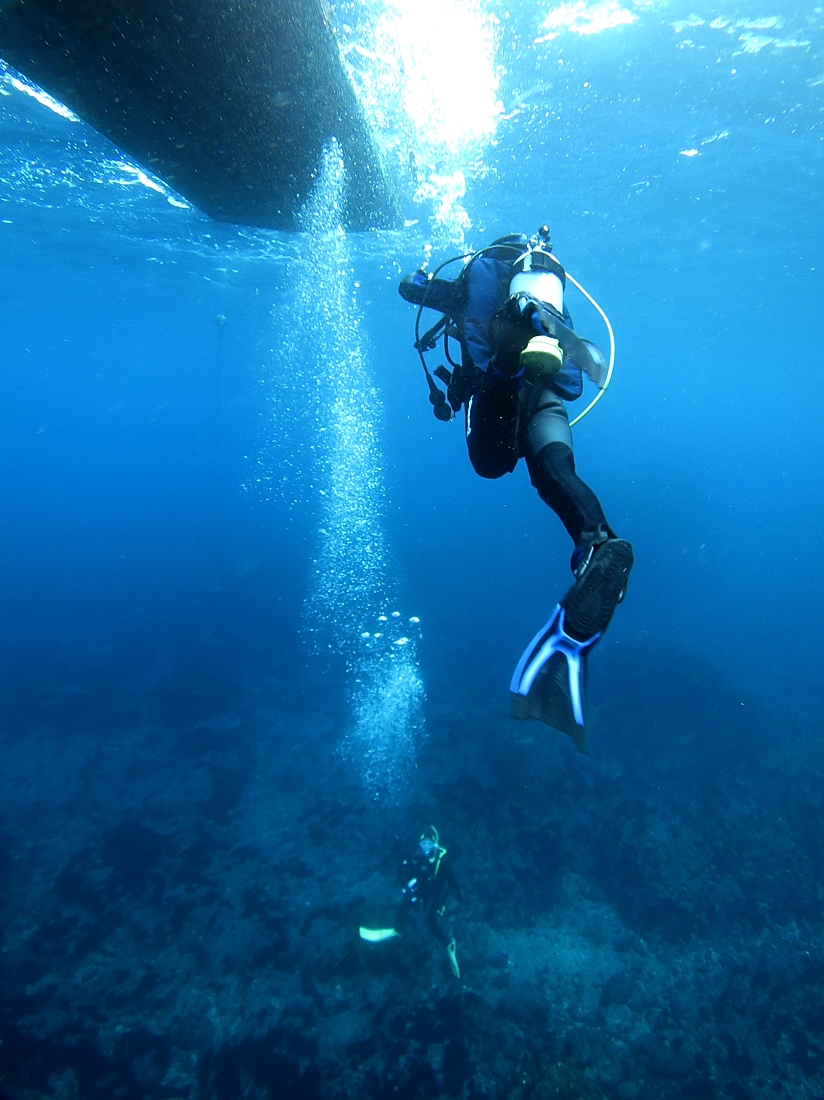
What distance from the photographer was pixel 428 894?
753 centimetres

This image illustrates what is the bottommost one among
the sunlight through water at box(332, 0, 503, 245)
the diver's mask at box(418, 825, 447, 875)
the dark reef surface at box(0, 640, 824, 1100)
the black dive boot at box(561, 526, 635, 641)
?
the dark reef surface at box(0, 640, 824, 1100)

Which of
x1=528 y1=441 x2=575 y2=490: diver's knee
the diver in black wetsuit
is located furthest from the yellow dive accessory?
the diver in black wetsuit

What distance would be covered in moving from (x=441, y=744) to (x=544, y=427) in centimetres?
962

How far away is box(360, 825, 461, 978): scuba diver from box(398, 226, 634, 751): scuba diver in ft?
20.5

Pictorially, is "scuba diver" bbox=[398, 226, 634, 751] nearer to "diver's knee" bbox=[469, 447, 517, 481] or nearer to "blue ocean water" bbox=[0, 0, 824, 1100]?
"diver's knee" bbox=[469, 447, 517, 481]

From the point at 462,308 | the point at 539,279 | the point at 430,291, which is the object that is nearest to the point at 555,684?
the point at 539,279

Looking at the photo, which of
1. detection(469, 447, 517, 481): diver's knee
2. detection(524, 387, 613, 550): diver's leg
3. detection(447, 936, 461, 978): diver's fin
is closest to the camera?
detection(524, 387, 613, 550): diver's leg

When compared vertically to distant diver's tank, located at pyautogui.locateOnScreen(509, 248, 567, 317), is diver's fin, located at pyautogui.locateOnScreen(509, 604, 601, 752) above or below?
below

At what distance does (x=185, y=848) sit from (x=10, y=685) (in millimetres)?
9269

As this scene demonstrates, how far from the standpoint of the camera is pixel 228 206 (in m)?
9.33

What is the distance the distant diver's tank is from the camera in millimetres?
2842

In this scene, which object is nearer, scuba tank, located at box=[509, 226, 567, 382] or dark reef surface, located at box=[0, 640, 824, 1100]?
scuba tank, located at box=[509, 226, 567, 382]

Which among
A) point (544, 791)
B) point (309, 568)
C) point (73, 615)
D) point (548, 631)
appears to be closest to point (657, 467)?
point (309, 568)

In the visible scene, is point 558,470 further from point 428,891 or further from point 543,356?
point 428,891
